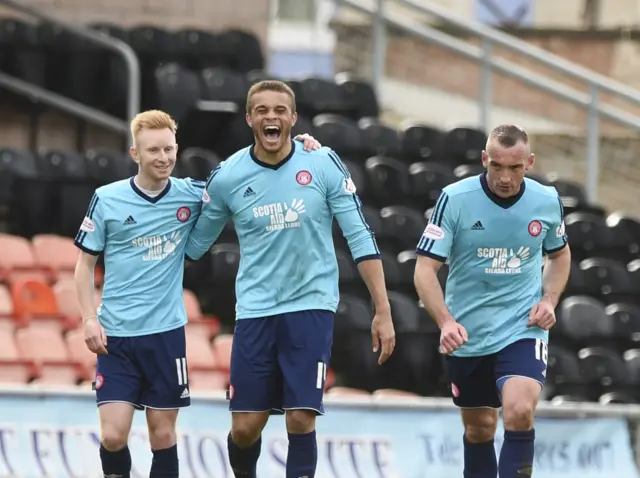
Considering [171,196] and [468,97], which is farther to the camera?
[468,97]

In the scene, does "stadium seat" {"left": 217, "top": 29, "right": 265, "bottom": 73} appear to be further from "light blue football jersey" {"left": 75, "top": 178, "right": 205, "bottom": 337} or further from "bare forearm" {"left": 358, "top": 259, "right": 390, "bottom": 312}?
"bare forearm" {"left": 358, "top": 259, "right": 390, "bottom": 312}

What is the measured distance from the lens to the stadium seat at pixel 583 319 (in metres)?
12.8

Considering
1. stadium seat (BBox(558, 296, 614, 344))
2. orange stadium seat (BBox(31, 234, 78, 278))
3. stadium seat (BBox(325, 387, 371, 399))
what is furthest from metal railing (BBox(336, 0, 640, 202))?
stadium seat (BBox(325, 387, 371, 399))

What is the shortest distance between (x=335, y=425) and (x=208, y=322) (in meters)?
2.03

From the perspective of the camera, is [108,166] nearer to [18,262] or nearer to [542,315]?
[18,262]

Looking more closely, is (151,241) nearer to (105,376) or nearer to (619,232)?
(105,376)

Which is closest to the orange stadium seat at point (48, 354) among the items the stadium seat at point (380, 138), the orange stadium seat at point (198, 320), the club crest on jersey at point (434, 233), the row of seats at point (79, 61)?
the orange stadium seat at point (198, 320)

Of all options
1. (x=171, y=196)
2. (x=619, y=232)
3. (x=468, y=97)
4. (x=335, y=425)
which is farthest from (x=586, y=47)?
(x=171, y=196)

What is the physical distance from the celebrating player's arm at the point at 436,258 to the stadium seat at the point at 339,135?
6.58 metres

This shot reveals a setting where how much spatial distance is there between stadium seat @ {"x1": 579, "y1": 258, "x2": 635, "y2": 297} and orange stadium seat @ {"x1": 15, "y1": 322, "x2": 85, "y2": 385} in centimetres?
456

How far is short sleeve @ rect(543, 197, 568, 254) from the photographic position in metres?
8.16

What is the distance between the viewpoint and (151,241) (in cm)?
812

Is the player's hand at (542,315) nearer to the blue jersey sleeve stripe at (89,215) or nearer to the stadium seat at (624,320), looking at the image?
the blue jersey sleeve stripe at (89,215)

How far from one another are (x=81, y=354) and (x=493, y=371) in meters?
3.97
